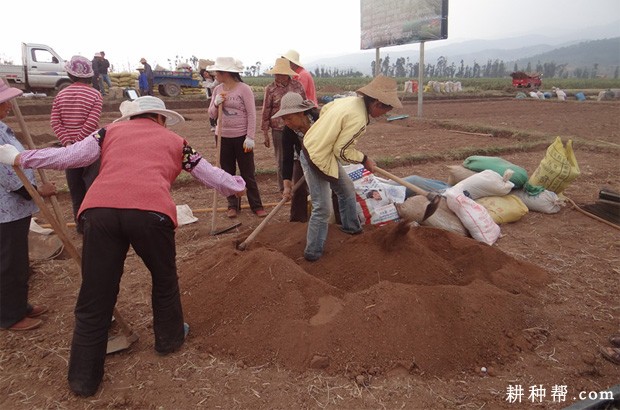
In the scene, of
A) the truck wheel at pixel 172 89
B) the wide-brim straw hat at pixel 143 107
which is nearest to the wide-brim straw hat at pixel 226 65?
the wide-brim straw hat at pixel 143 107

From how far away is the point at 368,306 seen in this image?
2.54 m

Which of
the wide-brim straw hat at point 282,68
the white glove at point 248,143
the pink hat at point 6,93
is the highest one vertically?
the wide-brim straw hat at point 282,68

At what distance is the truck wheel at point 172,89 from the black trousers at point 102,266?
16636 millimetres

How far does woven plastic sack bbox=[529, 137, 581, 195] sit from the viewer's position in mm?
4469

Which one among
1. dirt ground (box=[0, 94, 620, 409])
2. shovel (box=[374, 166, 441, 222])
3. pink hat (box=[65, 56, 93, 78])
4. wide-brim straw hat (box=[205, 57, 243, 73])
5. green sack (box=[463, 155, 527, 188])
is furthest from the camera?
green sack (box=[463, 155, 527, 188])

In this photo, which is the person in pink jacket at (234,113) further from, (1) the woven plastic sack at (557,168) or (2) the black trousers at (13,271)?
(1) the woven plastic sack at (557,168)

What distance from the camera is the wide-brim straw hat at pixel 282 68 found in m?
4.21

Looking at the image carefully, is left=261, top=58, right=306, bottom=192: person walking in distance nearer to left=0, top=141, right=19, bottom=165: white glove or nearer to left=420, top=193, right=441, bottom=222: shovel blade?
left=420, top=193, right=441, bottom=222: shovel blade

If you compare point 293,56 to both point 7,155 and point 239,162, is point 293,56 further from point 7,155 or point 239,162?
point 7,155

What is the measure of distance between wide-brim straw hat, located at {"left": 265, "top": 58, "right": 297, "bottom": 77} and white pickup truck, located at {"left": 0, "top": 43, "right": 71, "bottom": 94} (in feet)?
38.5

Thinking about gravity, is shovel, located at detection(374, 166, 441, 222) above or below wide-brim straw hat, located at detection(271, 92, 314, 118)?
below

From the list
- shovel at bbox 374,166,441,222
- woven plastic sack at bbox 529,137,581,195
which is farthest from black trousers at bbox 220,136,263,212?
woven plastic sack at bbox 529,137,581,195

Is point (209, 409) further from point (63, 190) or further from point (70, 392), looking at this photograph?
point (63, 190)

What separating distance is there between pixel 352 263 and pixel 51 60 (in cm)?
1473
